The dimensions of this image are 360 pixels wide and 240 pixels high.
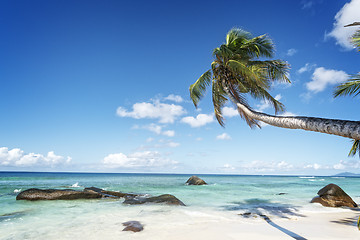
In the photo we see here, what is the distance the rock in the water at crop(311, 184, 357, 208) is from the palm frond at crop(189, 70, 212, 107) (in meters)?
8.56

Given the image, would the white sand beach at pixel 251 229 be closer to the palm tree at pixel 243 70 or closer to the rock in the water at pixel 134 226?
the rock in the water at pixel 134 226

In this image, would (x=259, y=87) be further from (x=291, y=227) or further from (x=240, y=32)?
(x=291, y=227)

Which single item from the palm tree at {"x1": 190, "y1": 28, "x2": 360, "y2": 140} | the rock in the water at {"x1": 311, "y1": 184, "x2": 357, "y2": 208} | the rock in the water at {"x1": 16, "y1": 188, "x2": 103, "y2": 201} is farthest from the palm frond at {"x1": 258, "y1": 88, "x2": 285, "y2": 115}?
the rock in the water at {"x1": 16, "y1": 188, "x2": 103, "y2": 201}

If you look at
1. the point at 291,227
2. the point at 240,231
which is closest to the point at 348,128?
the point at 240,231

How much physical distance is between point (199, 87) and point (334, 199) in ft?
30.2

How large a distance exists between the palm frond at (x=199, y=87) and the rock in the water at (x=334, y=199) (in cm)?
856

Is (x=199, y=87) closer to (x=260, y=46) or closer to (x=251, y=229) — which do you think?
(x=260, y=46)

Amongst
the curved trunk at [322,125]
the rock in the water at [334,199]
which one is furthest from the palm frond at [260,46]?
the rock in the water at [334,199]

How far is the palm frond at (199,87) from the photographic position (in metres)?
9.46

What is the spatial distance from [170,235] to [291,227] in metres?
3.67

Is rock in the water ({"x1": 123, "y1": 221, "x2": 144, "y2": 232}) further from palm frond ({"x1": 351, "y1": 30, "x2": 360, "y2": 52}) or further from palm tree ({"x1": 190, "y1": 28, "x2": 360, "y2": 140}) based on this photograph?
palm frond ({"x1": 351, "y1": 30, "x2": 360, "y2": 52})

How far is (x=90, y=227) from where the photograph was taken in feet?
20.8

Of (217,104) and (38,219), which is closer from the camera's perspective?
(38,219)

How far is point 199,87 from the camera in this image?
9.74m
